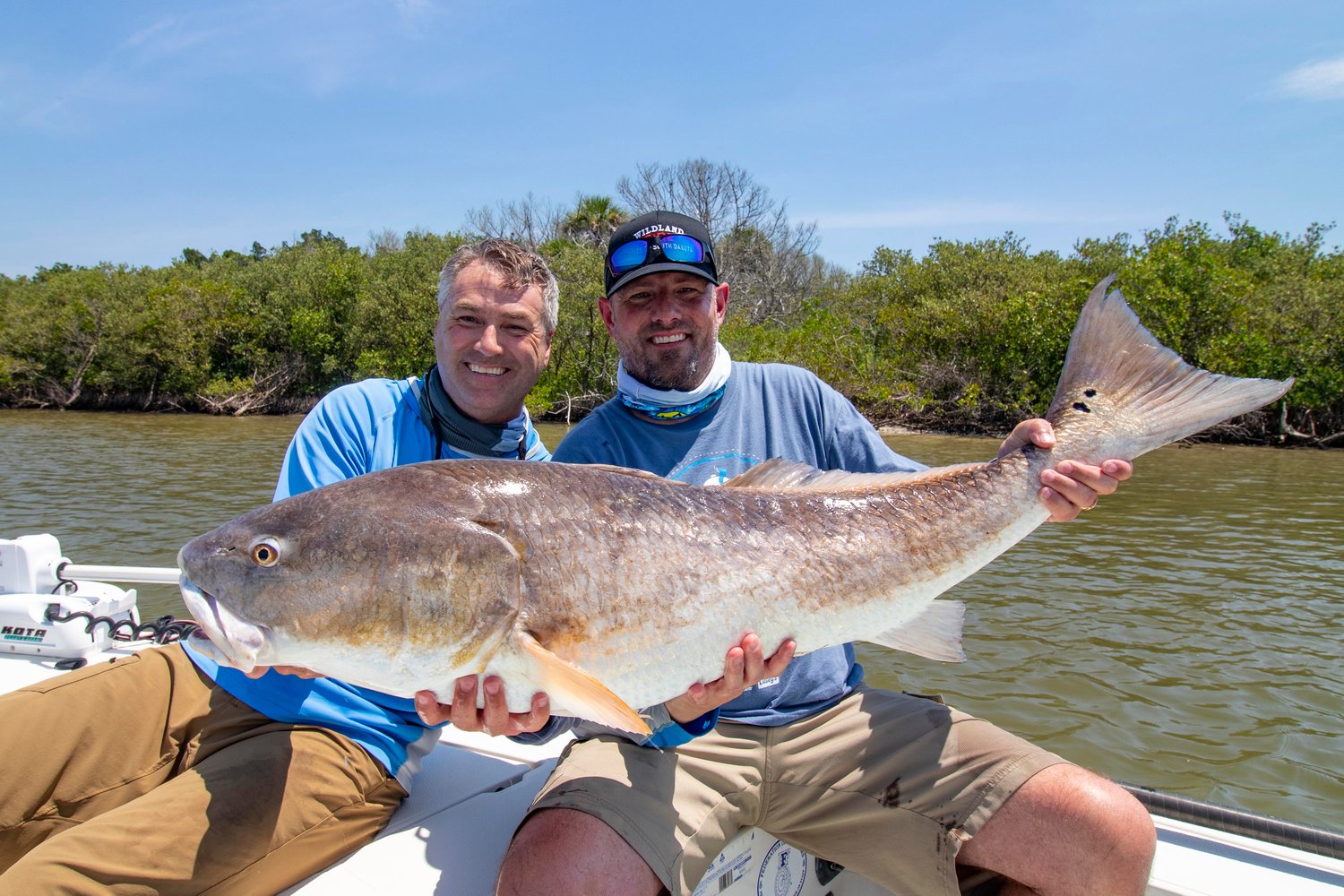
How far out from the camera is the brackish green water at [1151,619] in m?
6.41

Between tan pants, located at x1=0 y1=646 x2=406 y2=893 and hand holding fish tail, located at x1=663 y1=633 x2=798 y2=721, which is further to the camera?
hand holding fish tail, located at x1=663 y1=633 x2=798 y2=721

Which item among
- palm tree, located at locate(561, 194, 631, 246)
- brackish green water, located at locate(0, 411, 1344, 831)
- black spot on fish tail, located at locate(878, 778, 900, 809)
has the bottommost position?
brackish green water, located at locate(0, 411, 1344, 831)

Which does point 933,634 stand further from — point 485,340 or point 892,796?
point 485,340

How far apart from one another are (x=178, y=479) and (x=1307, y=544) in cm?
2488

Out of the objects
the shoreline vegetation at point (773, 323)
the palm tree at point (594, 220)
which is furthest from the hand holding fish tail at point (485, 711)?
the palm tree at point (594, 220)

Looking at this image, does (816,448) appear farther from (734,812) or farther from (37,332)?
(37,332)

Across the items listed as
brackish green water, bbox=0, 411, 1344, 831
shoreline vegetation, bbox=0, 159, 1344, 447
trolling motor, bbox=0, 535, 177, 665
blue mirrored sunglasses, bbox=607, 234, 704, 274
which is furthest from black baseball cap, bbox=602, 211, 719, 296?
shoreline vegetation, bbox=0, 159, 1344, 447

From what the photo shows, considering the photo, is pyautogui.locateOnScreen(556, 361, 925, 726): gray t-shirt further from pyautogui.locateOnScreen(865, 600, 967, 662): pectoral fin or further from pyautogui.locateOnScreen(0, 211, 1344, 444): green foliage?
pyautogui.locateOnScreen(0, 211, 1344, 444): green foliage

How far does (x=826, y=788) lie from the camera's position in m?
2.90

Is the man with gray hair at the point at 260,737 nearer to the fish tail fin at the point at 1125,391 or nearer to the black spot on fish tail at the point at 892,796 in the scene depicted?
the black spot on fish tail at the point at 892,796

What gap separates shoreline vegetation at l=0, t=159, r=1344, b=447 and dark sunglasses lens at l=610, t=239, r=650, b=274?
30937 mm

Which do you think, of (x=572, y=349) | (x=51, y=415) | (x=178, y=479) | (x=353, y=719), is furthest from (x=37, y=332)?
(x=353, y=719)

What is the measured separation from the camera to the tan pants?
7.61 feet

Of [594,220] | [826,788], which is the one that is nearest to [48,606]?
[826,788]
